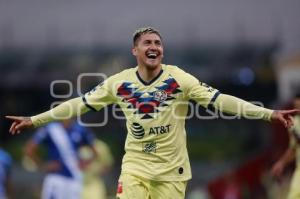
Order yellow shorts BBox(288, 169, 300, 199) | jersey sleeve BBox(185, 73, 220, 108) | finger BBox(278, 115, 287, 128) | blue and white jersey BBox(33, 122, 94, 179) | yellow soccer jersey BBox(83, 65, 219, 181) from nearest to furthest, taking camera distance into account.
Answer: finger BBox(278, 115, 287, 128), jersey sleeve BBox(185, 73, 220, 108), yellow soccer jersey BBox(83, 65, 219, 181), yellow shorts BBox(288, 169, 300, 199), blue and white jersey BBox(33, 122, 94, 179)

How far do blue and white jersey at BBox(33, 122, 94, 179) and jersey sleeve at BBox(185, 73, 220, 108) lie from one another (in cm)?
609

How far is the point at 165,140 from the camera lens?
9.84 meters

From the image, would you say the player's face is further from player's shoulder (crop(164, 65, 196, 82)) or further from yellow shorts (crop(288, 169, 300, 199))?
yellow shorts (crop(288, 169, 300, 199))

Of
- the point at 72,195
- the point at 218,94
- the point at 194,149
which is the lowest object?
the point at 194,149

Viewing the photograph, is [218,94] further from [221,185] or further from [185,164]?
[221,185]

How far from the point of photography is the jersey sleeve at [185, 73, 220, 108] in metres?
9.69

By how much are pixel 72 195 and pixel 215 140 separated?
1557cm

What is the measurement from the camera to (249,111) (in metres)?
9.45

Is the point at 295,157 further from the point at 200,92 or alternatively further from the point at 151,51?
the point at 151,51

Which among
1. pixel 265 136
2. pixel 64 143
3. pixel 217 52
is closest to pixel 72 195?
pixel 64 143

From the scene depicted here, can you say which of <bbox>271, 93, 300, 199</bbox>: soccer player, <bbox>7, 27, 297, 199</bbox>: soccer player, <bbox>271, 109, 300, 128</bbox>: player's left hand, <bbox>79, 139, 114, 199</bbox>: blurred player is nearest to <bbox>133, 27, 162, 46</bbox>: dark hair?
<bbox>7, 27, 297, 199</bbox>: soccer player

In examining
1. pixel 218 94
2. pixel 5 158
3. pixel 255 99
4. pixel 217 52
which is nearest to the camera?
pixel 218 94

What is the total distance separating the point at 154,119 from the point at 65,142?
6004 millimetres

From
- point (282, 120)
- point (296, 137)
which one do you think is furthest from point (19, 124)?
point (296, 137)
